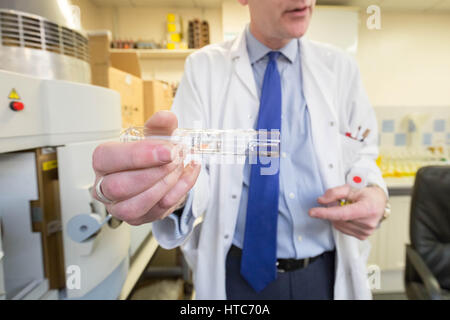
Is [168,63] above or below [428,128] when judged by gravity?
above

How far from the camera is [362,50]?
1.41 feet

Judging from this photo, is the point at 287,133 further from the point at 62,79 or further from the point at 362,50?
the point at 62,79

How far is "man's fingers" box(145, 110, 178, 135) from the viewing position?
249 mm

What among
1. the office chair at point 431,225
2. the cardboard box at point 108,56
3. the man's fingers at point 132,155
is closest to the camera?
the man's fingers at point 132,155

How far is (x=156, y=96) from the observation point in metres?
0.36

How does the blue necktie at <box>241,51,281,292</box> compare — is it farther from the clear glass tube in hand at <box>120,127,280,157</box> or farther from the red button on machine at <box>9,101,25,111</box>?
the red button on machine at <box>9,101,25,111</box>

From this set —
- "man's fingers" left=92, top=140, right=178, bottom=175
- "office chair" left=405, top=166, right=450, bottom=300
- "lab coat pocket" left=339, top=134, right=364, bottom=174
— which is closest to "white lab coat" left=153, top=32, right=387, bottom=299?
"lab coat pocket" left=339, top=134, right=364, bottom=174

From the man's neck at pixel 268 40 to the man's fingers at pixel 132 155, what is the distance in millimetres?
291

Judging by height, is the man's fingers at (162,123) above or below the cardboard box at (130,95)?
below

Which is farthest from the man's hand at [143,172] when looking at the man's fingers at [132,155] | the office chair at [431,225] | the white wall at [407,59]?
the office chair at [431,225]

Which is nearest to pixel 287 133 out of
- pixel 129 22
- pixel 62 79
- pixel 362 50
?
pixel 362 50

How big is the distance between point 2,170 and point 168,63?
37cm

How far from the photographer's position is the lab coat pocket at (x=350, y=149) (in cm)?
40

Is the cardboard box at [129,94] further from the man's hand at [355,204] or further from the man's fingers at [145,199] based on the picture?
the man's hand at [355,204]
